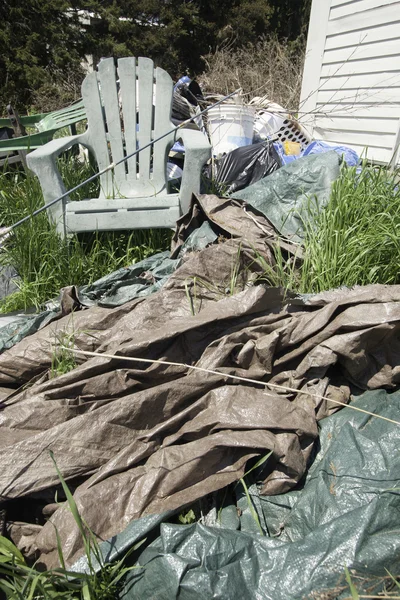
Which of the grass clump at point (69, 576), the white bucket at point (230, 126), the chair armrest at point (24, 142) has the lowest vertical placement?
the grass clump at point (69, 576)

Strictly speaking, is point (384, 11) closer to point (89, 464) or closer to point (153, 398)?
point (153, 398)

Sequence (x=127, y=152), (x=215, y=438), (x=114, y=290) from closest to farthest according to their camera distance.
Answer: (x=215, y=438) < (x=114, y=290) < (x=127, y=152)

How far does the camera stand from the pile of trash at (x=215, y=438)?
123 cm

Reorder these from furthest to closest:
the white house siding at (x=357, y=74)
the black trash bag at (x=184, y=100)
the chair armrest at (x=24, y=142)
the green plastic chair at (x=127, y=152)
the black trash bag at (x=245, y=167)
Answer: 1. the black trash bag at (x=184, y=100)
2. the white house siding at (x=357, y=74)
3. the black trash bag at (x=245, y=167)
4. the chair armrest at (x=24, y=142)
5. the green plastic chair at (x=127, y=152)

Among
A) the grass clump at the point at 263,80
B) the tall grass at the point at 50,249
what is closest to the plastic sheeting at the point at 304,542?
the tall grass at the point at 50,249

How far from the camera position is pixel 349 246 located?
2143mm

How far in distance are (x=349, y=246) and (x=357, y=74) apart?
323cm

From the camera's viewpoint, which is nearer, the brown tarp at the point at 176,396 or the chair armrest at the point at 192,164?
the brown tarp at the point at 176,396

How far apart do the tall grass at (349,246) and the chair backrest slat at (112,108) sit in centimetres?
161

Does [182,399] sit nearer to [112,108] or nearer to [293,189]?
[293,189]

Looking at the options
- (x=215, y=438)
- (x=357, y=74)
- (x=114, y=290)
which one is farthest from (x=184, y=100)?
(x=215, y=438)

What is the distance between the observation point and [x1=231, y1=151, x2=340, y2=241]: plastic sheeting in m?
2.63

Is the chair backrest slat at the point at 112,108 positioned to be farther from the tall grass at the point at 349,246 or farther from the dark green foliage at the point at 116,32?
the dark green foliage at the point at 116,32

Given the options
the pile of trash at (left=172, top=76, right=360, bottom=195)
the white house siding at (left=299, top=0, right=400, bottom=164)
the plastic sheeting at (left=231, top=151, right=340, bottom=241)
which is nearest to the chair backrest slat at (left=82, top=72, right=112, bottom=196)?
the pile of trash at (left=172, top=76, right=360, bottom=195)
